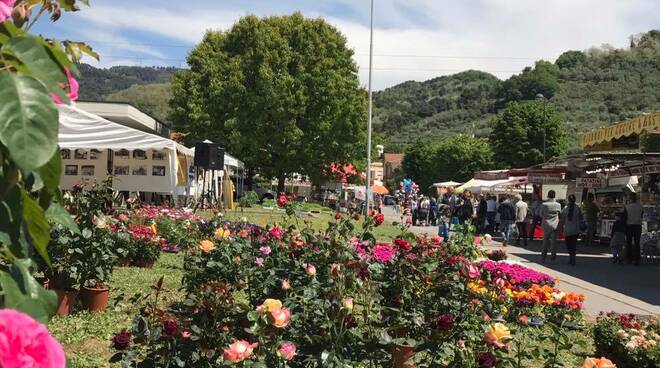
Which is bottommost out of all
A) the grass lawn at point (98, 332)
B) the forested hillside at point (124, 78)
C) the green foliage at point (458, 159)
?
the grass lawn at point (98, 332)

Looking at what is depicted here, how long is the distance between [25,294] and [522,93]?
12468 cm

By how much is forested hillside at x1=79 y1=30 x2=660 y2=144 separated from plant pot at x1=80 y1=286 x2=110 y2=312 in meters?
79.5

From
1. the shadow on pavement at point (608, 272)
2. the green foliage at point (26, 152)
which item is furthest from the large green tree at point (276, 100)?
the green foliage at point (26, 152)

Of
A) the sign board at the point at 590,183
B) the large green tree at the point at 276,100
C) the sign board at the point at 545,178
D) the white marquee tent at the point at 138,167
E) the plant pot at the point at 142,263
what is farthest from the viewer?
the large green tree at the point at 276,100

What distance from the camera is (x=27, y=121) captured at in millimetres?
749

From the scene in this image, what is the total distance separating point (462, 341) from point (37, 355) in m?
3.86

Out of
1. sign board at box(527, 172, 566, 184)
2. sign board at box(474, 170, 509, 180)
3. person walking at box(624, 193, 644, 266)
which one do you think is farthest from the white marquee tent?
sign board at box(474, 170, 509, 180)

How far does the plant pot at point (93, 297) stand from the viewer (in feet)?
21.1

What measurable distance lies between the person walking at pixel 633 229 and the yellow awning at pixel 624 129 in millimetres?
1643

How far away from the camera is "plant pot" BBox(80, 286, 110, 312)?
642 cm

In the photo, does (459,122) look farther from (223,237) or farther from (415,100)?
(223,237)

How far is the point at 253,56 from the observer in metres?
37.3

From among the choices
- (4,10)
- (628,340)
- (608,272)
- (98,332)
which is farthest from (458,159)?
(4,10)

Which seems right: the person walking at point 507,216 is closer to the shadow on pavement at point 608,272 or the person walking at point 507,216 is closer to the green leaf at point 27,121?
the shadow on pavement at point 608,272
